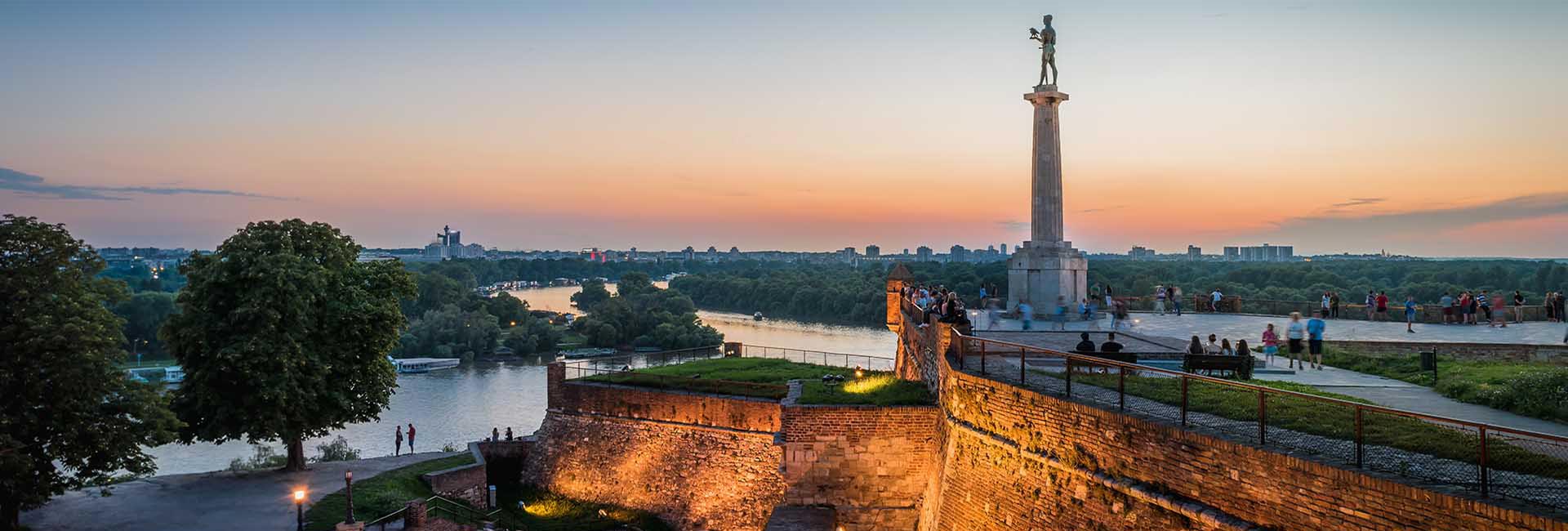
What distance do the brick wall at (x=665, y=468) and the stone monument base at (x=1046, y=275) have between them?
7.43 meters

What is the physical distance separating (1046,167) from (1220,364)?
11.0m

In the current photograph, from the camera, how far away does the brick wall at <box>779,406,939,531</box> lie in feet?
51.6

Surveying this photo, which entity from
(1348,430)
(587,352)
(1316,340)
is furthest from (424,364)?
(1348,430)

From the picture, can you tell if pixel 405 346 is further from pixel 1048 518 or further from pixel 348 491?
pixel 1048 518

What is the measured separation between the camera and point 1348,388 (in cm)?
1232

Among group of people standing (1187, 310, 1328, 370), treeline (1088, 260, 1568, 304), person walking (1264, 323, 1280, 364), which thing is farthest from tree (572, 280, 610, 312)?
group of people standing (1187, 310, 1328, 370)

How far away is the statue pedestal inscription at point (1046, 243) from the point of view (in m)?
22.2

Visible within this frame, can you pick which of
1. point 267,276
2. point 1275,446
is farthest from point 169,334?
point 1275,446

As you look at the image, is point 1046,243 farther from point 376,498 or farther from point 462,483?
point 376,498

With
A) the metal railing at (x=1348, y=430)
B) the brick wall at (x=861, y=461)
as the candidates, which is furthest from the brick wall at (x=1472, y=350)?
the metal railing at (x=1348, y=430)

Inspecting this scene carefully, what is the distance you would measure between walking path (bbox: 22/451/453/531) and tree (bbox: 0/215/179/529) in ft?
5.82

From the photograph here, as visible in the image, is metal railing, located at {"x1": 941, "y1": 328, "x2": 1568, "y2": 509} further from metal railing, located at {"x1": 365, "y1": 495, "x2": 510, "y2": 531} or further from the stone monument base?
metal railing, located at {"x1": 365, "y1": 495, "x2": 510, "y2": 531}

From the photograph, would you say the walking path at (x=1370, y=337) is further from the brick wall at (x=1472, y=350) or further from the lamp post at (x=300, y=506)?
the lamp post at (x=300, y=506)

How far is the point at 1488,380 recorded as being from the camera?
11906 mm
